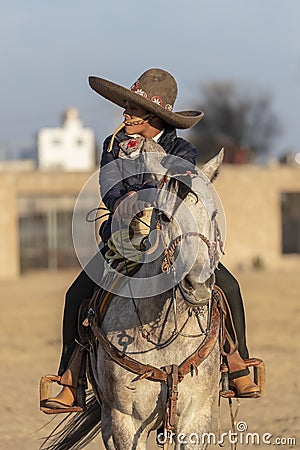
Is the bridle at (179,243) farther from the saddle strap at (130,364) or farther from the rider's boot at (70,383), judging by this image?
the rider's boot at (70,383)

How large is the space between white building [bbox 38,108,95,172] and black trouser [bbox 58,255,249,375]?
67219 mm

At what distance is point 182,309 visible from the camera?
5.40 metres

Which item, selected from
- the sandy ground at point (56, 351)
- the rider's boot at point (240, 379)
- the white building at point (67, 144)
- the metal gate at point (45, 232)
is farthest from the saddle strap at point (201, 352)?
the white building at point (67, 144)

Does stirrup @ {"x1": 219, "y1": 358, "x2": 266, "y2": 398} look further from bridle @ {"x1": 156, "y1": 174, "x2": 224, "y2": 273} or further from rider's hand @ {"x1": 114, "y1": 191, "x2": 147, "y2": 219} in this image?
bridle @ {"x1": 156, "y1": 174, "x2": 224, "y2": 273}

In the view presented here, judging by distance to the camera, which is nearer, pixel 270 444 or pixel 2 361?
pixel 270 444

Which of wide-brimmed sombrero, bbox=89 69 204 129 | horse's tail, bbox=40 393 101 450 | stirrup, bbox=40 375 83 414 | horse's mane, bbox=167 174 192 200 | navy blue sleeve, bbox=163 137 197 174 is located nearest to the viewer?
horse's mane, bbox=167 174 192 200

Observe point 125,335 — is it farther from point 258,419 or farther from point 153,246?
point 258,419

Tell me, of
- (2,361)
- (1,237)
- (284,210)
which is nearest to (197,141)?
(284,210)

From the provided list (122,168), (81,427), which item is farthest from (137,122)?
(81,427)

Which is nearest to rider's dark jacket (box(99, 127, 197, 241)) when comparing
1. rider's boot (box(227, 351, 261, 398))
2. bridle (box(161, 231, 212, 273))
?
bridle (box(161, 231, 212, 273))

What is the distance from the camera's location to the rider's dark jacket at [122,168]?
5805mm

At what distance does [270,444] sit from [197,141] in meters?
75.7

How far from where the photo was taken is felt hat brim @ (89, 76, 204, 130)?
19.4ft

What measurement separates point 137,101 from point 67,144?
74.0m
